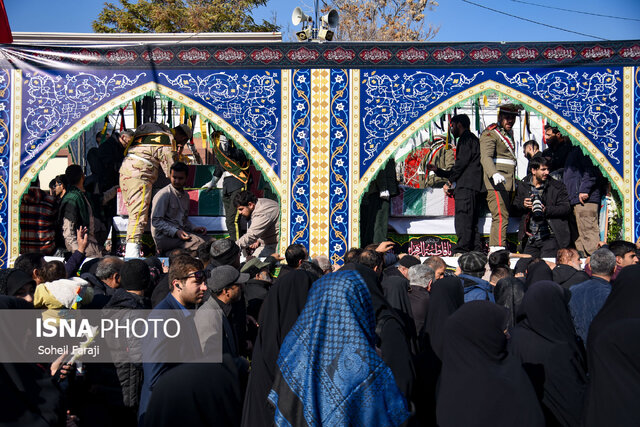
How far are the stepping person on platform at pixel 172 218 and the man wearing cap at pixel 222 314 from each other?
13.6 feet

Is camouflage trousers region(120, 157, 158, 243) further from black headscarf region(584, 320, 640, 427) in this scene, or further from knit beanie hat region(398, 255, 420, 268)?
black headscarf region(584, 320, 640, 427)

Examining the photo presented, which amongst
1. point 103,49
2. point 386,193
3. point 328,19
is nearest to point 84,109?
point 103,49

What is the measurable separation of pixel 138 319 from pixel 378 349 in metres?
1.51

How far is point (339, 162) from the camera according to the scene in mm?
9648

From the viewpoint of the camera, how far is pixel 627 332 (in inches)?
128

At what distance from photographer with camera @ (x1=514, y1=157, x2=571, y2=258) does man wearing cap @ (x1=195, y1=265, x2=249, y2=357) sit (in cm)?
542

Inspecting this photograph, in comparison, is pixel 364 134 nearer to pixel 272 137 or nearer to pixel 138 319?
pixel 272 137

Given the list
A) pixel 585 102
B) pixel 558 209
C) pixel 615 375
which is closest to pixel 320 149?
pixel 558 209

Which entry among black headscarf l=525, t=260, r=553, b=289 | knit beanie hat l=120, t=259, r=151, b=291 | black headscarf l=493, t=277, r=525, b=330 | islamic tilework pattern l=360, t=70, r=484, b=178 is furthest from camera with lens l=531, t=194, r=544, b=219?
knit beanie hat l=120, t=259, r=151, b=291

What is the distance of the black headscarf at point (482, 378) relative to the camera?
360cm

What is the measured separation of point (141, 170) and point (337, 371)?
690cm

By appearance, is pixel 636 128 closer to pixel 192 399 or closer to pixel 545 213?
pixel 545 213

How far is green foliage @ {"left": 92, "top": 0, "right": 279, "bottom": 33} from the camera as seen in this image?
70.2 ft

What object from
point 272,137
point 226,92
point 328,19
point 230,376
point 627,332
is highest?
point 328,19
